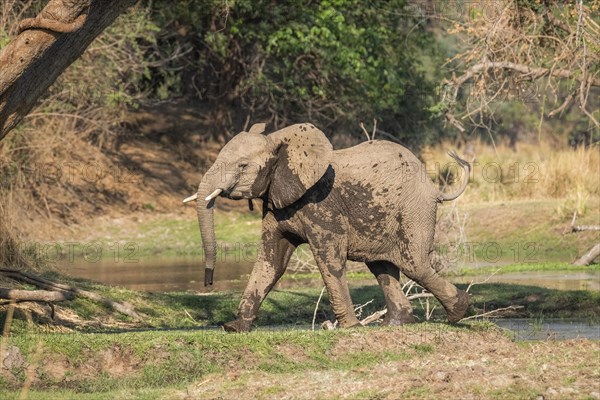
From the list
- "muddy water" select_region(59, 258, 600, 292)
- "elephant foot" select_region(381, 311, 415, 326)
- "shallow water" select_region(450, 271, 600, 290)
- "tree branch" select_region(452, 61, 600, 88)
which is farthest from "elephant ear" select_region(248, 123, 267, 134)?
"shallow water" select_region(450, 271, 600, 290)

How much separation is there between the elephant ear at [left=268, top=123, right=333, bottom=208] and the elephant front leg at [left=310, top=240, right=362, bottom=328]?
67 centimetres

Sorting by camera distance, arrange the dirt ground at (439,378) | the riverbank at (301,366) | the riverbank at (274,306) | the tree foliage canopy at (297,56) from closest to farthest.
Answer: the dirt ground at (439,378) → the riverbank at (301,366) → the riverbank at (274,306) → the tree foliage canopy at (297,56)

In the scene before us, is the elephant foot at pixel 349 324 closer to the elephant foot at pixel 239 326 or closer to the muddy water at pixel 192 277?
the elephant foot at pixel 239 326

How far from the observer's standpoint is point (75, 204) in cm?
2931

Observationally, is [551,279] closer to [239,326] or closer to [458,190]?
[458,190]

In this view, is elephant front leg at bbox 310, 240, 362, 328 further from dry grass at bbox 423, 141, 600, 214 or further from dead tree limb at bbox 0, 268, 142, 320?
dry grass at bbox 423, 141, 600, 214

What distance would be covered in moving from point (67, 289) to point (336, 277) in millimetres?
4111

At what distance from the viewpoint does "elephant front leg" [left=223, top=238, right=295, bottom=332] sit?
12.9 m

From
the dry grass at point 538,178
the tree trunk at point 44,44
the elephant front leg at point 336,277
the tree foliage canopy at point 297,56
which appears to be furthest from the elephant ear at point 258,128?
the tree foliage canopy at point 297,56

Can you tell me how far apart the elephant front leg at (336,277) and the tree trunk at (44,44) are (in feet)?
10.6

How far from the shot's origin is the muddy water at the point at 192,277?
2014 centimetres

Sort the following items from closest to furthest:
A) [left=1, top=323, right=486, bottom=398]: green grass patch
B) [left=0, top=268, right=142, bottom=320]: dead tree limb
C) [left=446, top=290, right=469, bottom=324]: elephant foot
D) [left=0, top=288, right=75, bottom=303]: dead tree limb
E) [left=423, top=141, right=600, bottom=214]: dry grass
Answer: [left=1, top=323, right=486, bottom=398]: green grass patch < [left=0, top=288, right=75, bottom=303]: dead tree limb < [left=446, top=290, right=469, bottom=324]: elephant foot < [left=0, top=268, right=142, bottom=320]: dead tree limb < [left=423, top=141, right=600, bottom=214]: dry grass

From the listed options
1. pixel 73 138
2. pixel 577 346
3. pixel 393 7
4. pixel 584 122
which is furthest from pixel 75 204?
pixel 584 122

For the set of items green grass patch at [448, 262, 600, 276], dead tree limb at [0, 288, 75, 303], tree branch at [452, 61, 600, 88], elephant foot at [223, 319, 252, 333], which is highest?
tree branch at [452, 61, 600, 88]
